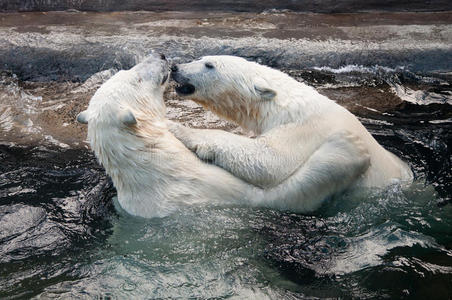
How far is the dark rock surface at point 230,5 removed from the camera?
8062mm

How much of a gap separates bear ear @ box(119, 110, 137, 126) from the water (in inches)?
26.1

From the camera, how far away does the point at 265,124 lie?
13.7 ft

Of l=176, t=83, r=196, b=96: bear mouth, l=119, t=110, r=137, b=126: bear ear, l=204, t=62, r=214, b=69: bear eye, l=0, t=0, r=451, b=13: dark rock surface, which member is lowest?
l=119, t=110, r=137, b=126: bear ear

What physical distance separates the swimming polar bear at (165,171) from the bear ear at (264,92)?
1.91ft

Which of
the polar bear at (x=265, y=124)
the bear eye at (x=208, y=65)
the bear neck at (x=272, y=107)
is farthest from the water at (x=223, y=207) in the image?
the bear eye at (x=208, y=65)

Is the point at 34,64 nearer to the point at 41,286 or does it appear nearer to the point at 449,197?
the point at 41,286

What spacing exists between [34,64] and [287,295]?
4993mm

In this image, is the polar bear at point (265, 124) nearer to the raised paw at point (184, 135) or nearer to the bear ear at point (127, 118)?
the raised paw at point (184, 135)

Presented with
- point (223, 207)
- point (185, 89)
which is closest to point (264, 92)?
point (185, 89)

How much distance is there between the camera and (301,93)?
13.6ft

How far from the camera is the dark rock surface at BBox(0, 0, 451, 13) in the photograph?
8.06 meters

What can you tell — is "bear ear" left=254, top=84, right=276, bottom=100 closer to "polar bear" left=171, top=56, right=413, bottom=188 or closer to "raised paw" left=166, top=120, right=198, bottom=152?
"polar bear" left=171, top=56, right=413, bottom=188

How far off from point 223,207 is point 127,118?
847 mm

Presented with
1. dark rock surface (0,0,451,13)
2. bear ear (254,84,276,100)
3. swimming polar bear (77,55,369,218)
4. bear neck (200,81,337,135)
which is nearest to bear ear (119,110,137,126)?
swimming polar bear (77,55,369,218)
